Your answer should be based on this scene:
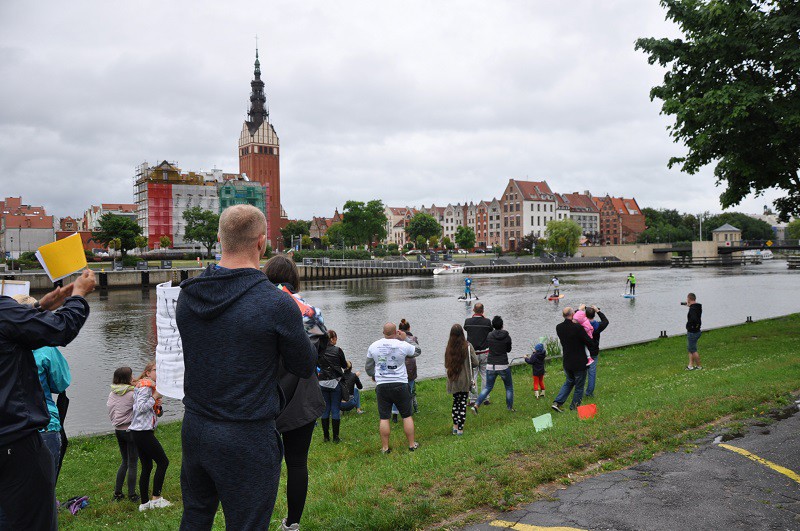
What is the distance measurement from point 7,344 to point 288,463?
7.14ft

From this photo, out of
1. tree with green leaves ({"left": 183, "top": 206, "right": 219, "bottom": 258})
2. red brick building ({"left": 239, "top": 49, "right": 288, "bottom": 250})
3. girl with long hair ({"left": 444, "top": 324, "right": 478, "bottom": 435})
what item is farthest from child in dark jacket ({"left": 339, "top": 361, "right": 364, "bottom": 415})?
red brick building ({"left": 239, "top": 49, "right": 288, "bottom": 250})

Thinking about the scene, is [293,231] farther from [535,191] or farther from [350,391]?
[350,391]

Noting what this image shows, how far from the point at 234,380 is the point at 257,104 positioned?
532 ft

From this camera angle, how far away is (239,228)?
119 inches

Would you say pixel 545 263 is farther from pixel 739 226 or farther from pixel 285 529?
pixel 285 529

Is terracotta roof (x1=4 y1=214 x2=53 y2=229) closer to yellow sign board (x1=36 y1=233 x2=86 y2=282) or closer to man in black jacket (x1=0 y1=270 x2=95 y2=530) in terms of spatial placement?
yellow sign board (x1=36 y1=233 x2=86 y2=282)

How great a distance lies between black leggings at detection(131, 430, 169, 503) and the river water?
7.23m

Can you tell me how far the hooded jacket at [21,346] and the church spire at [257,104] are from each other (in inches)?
5971

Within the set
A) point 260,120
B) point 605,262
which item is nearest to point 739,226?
point 605,262

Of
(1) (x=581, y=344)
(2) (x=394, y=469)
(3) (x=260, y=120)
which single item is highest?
(3) (x=260, y=120)

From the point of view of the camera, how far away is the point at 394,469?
256 inches

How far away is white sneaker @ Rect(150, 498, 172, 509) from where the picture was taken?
22.9ft

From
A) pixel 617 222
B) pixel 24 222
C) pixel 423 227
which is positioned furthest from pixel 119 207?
pixel 617 222

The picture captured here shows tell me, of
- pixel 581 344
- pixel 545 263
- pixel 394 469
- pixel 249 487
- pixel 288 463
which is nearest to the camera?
pixel 249 487
